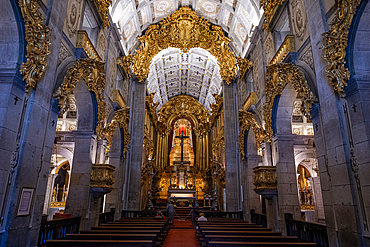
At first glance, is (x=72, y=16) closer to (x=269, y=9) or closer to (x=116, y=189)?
(x=269, y=9)

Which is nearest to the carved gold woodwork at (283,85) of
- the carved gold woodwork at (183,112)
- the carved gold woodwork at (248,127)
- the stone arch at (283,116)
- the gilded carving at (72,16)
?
the stone arch at (283,116)

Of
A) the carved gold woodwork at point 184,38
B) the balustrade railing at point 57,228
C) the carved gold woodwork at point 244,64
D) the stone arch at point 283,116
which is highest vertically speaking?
the carved gold woodwork at point 184,38

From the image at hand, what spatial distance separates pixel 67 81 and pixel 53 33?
162 centimetres

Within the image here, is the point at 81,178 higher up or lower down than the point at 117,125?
lower down

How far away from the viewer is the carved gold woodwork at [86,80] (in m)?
8.41

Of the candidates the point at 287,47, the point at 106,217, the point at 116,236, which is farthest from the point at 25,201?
the point at 287,47

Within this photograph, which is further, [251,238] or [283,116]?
[283,116]

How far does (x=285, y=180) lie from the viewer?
1055cm

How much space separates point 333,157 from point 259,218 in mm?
7322

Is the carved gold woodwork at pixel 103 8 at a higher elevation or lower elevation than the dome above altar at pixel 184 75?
lower

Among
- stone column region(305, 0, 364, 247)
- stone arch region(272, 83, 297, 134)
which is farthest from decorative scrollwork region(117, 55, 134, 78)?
stone column region(305, 0, 364, 247)

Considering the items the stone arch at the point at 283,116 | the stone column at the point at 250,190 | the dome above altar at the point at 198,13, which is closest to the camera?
the stone arch at the point at 283,116

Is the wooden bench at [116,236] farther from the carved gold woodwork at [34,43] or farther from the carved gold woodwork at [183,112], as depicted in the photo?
the carved gold woodwork at [183,112]

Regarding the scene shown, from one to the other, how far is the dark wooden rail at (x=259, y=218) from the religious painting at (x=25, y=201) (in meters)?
10.0
